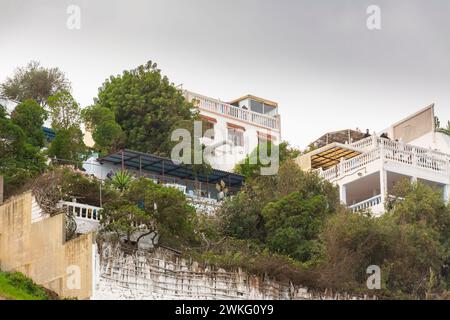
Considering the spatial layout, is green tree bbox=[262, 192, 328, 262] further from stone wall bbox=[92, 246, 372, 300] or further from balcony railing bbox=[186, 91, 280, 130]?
balcony railing bbox=[186, 91, 280, 130]

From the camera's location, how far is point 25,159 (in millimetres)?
51125

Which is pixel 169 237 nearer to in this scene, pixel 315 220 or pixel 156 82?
pixel 315 220

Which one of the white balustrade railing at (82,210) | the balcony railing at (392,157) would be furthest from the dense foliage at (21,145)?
the balcony railing at (392,157)

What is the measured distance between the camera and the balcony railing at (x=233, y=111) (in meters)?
63.2

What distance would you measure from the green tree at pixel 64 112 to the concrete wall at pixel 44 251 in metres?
8.90

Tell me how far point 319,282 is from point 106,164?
11.9 metres

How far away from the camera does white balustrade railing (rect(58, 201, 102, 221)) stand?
153ft

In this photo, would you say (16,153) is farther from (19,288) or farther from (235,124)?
(235,124)

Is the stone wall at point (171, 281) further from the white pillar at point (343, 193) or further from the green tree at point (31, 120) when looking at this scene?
the green tree at point (31, 120)

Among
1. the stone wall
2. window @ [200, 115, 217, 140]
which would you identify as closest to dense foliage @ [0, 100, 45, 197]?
the stone wall
